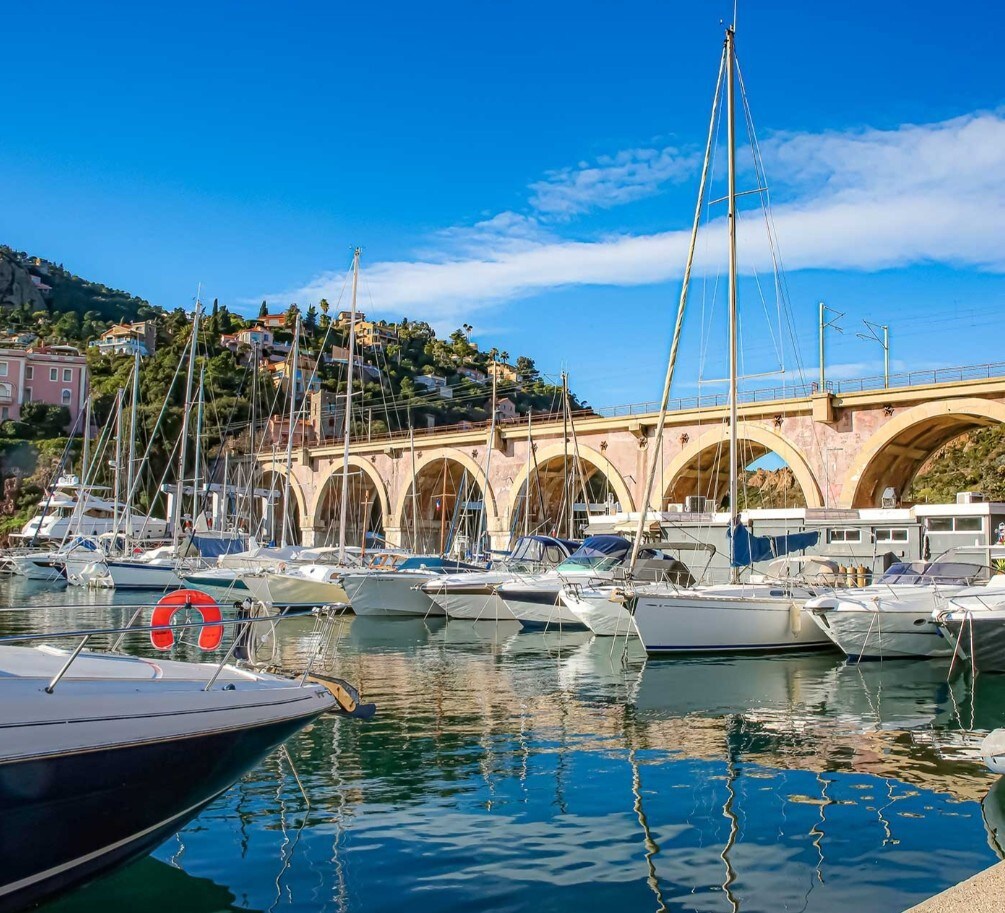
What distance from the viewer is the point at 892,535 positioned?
872 inches

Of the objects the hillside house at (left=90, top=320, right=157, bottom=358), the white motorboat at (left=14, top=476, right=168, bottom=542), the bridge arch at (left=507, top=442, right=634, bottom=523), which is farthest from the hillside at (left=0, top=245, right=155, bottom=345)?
the bridge arch at (left=507, top=442, right=634, bottom=523)

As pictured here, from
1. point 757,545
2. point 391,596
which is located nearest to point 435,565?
point 391,596

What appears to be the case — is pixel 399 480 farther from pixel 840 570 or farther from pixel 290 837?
pixel 290 837

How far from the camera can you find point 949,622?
1455 centimetres

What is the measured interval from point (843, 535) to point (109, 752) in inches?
804

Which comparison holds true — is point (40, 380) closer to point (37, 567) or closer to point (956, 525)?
point (37, 567)

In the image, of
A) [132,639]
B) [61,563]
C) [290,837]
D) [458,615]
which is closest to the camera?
[290,837]

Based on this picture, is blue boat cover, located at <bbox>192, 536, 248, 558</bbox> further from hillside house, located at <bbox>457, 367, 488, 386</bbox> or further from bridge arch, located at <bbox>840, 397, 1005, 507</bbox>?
hillside house, located at <bbox>457, 367, 488, 386</bbox>

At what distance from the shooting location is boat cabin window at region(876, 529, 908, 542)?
21969 mm

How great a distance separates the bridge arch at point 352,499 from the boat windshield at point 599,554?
1157 inches

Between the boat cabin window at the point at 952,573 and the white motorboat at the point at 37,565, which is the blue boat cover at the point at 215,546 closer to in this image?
the white motorboat at the point at 37,565

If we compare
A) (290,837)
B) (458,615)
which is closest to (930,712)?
(290,837)

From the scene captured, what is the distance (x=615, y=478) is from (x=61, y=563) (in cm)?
2193

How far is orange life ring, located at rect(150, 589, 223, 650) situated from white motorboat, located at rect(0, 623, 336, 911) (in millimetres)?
776
